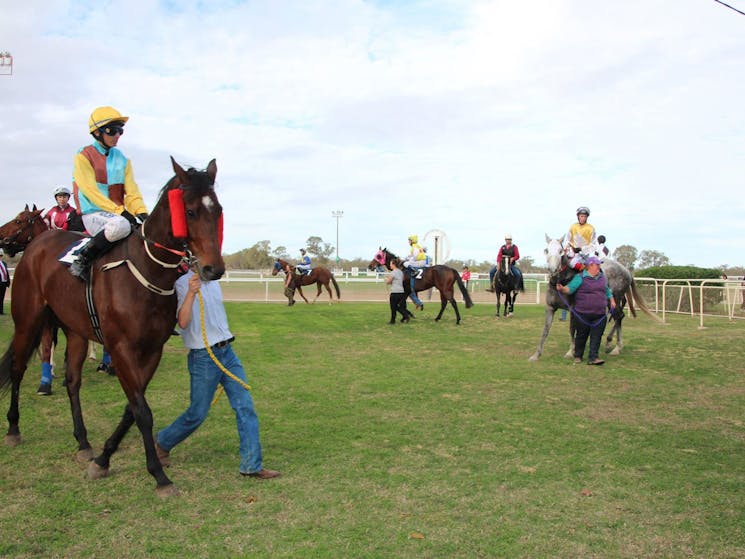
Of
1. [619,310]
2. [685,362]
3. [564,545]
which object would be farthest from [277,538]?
[619,310]

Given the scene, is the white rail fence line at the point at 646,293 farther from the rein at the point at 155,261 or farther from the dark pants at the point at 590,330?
the rein at the point at 155,261

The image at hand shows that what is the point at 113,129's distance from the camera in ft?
16.5

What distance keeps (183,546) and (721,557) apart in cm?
308

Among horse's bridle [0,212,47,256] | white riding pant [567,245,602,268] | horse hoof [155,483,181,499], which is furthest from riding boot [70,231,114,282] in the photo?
white riding pant [567,245,602,268]

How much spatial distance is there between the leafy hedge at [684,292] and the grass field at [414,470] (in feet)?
39.9

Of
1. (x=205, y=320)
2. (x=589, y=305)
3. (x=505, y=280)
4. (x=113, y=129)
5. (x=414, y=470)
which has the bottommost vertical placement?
(x=414, y=470)

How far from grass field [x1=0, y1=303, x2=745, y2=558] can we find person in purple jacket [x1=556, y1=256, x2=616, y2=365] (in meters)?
0.69

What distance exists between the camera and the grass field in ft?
11.7

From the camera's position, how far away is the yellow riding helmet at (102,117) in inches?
194

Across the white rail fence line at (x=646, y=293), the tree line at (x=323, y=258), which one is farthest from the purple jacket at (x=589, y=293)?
the tree line at (x=323, y=258)

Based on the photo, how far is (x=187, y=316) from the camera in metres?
4.40

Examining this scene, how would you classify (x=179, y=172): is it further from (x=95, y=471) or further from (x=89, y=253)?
(x=95, y=471)

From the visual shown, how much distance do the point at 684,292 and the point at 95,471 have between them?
20.6m

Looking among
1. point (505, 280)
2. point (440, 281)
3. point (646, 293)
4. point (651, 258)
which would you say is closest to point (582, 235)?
point (440, 281)
